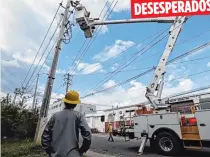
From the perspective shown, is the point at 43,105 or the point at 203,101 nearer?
the point at 203,101

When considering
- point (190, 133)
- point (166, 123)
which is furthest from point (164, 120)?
point (190, 133)

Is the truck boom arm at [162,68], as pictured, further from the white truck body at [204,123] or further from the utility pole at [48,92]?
the utility pole at [48,92]

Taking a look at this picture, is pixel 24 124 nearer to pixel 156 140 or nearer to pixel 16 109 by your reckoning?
pixel 16 109

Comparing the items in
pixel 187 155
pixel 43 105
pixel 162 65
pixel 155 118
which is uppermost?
pixel 162 65

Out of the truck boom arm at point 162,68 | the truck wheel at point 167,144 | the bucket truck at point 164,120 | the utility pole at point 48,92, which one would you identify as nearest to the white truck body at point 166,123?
the bucket truck at point 164,120

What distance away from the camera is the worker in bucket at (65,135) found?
3.93 meters

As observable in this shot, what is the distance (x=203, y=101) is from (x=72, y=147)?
8.19 metres

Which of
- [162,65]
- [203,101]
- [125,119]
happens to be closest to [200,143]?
[203,101]

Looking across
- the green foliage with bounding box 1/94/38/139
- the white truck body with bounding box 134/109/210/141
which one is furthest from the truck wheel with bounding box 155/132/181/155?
the green foliage with bounding box 1/94/38/139

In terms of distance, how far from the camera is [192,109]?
11141 mm

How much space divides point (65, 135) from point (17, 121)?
14.0m

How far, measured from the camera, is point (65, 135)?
13.0 ft

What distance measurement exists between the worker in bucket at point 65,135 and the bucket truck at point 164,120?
21.9 ft

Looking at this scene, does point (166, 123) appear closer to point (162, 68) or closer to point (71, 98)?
point (162, 68)
